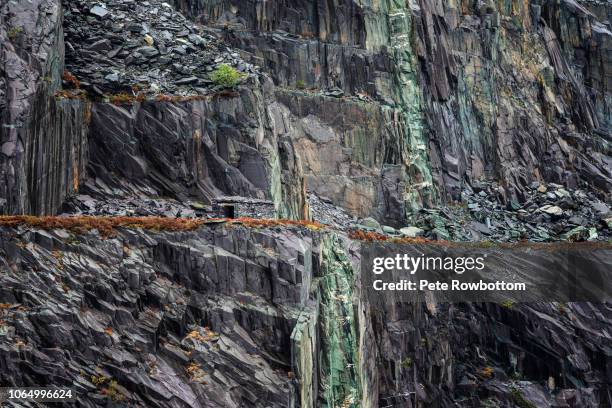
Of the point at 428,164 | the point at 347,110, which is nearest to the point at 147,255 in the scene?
the point at 347,110

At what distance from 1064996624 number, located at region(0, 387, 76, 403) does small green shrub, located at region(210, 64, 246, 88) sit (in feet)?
68.6

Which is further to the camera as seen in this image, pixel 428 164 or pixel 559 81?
pixel 559 81

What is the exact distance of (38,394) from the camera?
33906 millimetres

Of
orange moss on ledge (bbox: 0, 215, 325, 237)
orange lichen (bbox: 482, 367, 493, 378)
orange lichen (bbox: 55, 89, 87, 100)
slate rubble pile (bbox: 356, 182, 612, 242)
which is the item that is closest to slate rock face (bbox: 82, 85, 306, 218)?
orange lichen (bbox: 55, 89, 87, 100)

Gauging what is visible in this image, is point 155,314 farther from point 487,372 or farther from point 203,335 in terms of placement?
point 487,372

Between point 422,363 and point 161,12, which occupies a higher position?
point 161,12

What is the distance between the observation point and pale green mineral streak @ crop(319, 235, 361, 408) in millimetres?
40750

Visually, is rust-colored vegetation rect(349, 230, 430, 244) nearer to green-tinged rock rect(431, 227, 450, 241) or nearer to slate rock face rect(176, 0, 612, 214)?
green-tinged rock rect(431, 227, 450, 241)

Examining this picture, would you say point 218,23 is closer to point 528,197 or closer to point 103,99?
point 103,99

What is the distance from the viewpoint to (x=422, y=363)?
58750 millimetres

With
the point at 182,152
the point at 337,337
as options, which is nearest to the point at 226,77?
the point at 182,152

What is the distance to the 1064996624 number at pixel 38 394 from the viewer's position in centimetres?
3369

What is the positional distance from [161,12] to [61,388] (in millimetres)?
27652

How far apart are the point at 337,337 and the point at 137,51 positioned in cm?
1945
